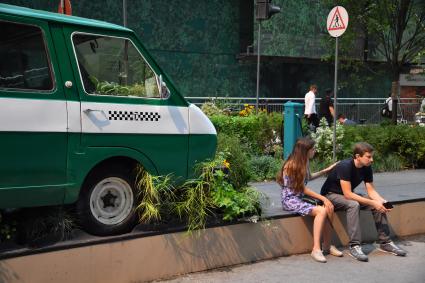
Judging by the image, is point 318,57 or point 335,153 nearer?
point 335,153

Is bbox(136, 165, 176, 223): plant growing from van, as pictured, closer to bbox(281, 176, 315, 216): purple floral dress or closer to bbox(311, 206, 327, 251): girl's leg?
bbox(281, 176, 315, 216): purple floral dress

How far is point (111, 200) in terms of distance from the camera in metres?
5.32

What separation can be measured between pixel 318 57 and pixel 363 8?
6.82 m

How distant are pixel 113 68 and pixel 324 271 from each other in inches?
121

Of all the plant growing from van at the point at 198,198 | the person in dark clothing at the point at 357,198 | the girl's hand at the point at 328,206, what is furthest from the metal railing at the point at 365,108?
the plant growing from van at the point at 198,198

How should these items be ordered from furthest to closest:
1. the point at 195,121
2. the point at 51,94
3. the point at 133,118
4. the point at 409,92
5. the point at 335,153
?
the point at 409,92, the point at 335,153, the point at 195,121, the point at 133,118, the point at 51,94

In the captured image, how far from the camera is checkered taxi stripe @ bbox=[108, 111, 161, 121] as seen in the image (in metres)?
5.18

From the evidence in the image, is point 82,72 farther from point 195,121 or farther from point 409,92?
point 409,92

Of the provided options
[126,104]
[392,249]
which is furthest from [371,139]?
[126,104]

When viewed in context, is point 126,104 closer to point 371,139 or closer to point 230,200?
point 230,200

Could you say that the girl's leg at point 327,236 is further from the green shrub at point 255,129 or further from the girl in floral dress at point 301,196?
the green shrub at point 255,129

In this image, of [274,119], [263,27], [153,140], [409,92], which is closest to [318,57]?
[263,27]

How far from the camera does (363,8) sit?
15.1 metres

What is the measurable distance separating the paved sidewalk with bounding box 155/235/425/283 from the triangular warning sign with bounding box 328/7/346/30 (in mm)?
4560
